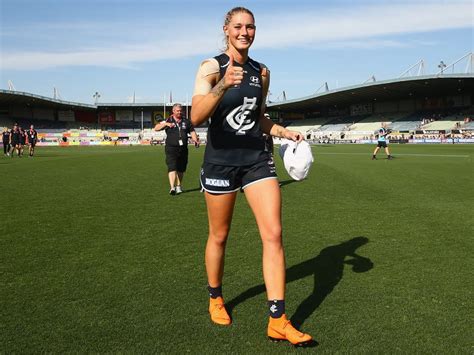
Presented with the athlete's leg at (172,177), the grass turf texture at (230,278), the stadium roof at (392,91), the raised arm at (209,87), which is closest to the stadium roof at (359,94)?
the stadium roof at (392,91)

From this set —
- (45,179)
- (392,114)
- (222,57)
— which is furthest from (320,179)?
(392,114)

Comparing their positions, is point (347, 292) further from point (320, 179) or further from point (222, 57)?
point (320, 179)

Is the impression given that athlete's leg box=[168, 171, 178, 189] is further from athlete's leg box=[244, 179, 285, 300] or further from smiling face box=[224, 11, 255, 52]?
smiling face box=[224, 11, 255, 52]

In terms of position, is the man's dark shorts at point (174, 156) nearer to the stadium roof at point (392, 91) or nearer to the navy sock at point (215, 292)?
the navy sock at point (215, 292)

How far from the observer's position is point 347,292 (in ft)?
13.1

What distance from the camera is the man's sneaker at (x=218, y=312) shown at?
3.39 m

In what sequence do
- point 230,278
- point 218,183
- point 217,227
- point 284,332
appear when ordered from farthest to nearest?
point 230,278 → point 217,227 → point 218,183 → point 284,332

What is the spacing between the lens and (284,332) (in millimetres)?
3105

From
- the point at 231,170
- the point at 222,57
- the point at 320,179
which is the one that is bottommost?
the point at 320,179

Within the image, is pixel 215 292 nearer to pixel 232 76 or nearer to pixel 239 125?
pixel 239 125

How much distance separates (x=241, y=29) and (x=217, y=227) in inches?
58.1

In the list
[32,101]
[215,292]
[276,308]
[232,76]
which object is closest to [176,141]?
[215,292]

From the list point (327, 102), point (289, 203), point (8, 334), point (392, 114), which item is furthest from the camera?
point (327, 102)

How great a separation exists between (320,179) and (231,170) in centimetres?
1067
